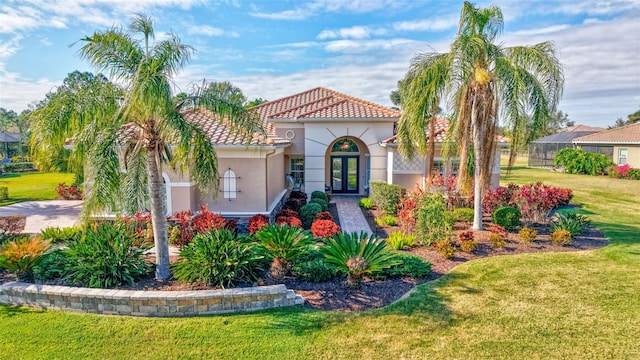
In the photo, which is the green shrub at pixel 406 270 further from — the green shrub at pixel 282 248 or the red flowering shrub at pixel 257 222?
the red flowering shrub at pixel 257 222

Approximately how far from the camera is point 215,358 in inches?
217

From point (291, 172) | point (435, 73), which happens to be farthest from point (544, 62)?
point (291, 172)

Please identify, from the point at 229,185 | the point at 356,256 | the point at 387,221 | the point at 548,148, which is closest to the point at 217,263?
the point at 356,256

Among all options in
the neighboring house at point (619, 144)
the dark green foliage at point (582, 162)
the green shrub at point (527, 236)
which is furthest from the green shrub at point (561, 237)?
the neighboring house at point (619, 144)

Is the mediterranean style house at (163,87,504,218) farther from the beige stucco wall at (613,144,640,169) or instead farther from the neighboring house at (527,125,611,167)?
the neighboring house at (527,125,611,167)

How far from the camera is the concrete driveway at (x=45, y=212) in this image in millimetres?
14258

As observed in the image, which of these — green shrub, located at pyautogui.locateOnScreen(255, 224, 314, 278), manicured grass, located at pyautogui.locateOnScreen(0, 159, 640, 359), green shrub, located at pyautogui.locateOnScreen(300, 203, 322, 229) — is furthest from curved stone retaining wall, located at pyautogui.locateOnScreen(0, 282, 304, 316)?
green shrub, located at pyautogui.locateOnScreen(300, 203, 322, 229)

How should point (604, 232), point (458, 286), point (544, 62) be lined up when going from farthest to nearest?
point (604, 232)
point (544, 62)
point (458, 286)

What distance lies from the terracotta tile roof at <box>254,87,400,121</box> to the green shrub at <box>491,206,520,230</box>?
8294 mm

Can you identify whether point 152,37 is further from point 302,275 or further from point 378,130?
point 378,130

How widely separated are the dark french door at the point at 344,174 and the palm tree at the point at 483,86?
10062mm

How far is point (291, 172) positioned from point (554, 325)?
55.1 ft

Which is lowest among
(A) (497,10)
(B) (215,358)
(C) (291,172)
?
(B) (215,358)

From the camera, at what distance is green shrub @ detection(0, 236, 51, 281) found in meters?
7.95
